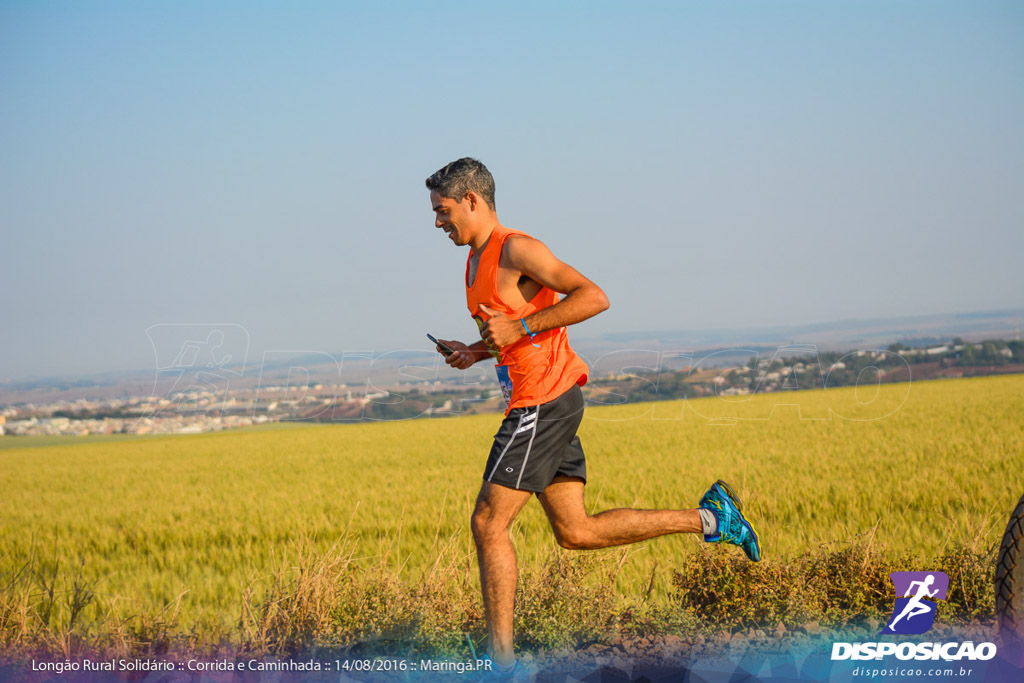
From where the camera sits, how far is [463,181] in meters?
3.87

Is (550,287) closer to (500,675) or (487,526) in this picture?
(487,526)

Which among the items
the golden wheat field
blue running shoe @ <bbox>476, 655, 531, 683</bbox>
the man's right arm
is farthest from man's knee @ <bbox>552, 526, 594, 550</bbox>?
the man's right arm

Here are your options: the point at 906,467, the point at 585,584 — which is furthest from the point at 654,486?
the point at 585,584

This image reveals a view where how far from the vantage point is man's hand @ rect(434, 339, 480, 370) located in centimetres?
400

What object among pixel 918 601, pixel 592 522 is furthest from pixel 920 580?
pixel 592 522

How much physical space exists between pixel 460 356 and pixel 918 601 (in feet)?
8.69

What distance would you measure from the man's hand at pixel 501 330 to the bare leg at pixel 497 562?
2.16 feet

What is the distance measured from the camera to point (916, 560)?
16.3ft

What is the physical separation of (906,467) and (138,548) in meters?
10.5

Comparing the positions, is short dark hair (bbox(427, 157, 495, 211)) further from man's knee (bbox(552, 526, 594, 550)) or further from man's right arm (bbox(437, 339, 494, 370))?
man's knee (bbox(552, 526, 594, 550))

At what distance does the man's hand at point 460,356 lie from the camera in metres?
4.00

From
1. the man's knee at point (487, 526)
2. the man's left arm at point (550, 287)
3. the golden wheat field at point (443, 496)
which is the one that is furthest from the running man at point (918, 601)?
the man's left arm at point (550, 287)

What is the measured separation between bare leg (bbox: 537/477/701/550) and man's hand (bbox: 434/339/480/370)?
713 millimetres

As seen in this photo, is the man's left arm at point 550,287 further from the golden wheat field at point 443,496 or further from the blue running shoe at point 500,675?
the golden wheat field at point 443,496
